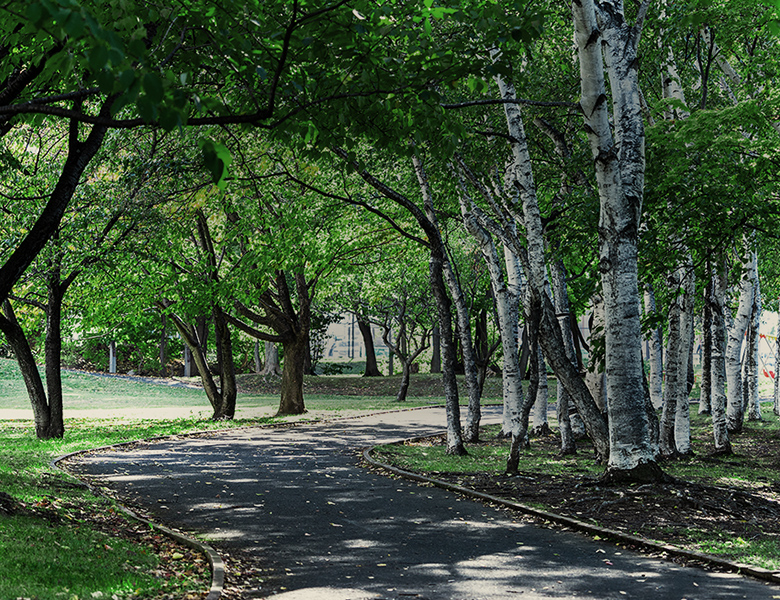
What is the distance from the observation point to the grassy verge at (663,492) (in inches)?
286

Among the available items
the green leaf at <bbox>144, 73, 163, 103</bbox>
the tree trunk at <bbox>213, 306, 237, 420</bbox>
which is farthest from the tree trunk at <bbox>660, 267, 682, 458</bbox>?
the tree trunk at <bbox>213, 306, 237, 420</bbox>

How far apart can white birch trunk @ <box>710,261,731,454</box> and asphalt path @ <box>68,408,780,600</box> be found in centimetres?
741

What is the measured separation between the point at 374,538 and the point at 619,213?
16.5 ft

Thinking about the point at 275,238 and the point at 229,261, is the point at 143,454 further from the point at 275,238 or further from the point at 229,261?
the point at 229,261

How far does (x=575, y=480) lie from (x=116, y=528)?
6.14 meters

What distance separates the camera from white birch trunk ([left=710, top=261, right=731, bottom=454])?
14.8 m

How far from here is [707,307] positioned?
54.4 feet

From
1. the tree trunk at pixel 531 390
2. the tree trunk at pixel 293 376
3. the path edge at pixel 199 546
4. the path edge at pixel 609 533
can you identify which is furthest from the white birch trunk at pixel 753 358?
the path edge at pixel 199 546

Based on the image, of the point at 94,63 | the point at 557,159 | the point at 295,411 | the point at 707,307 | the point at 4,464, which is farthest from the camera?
the point at 295,411

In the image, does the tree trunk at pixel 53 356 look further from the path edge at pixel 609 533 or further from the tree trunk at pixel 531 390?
the tree trunk at pixel 531 390

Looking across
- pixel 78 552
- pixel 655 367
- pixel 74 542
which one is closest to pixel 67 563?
pixel 78 552

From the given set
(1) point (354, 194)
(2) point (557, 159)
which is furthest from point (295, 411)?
(2) point (557, 159)

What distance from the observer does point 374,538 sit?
745cm

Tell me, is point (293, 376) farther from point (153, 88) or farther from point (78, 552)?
point (153, 88)
